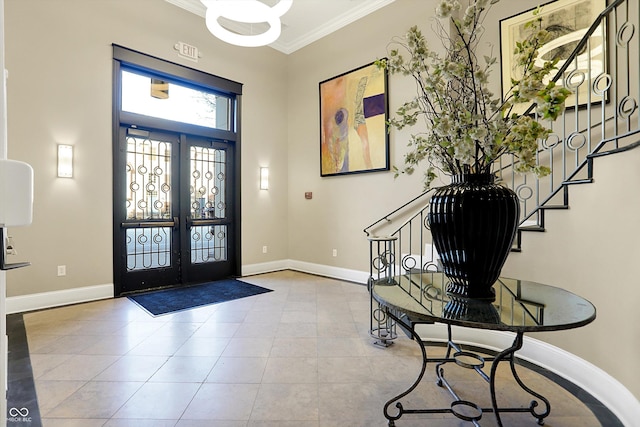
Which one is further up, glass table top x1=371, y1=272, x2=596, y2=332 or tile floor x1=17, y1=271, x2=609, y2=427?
glass table top x1=371, y1=272, x2=596, y2=332

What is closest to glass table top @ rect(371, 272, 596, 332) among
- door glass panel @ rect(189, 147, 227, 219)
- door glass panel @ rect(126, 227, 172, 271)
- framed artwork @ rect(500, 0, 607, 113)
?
framed artwork @ rect(500, 0, 607, 113)

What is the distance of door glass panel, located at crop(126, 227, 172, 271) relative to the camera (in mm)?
4242

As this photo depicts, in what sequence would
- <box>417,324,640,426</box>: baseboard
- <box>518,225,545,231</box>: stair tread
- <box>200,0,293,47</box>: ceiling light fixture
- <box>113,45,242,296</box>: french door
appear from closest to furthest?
<box>417,324,640,426</box>: baseboard
<box>518,225,545,231</box>: stair tread
<box>200,0,293,47</box>: ceiling light fixture
<box>113,45,242,296</box>: french door

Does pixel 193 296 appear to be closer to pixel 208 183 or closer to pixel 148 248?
pixel 148 248

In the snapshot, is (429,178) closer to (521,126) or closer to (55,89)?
(521,126)

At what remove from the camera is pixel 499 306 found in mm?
1410

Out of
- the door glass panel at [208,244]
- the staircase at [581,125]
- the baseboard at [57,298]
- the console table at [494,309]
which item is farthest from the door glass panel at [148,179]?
the console table at [494,309]

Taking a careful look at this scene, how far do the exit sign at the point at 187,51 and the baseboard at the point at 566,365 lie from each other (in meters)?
4.77

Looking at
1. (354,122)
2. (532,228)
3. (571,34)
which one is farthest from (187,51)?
(532,228)

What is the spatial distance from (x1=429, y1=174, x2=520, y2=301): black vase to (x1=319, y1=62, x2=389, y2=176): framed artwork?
309 cm

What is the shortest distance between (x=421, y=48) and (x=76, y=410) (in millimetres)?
2652

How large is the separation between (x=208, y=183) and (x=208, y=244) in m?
0.97

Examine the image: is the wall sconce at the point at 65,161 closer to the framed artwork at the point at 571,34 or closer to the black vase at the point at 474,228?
the black vase at the point at 474,228

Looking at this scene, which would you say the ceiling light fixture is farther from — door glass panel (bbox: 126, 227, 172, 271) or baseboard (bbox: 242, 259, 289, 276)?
baseboard (bbox: 242, 259, 289, 276)
